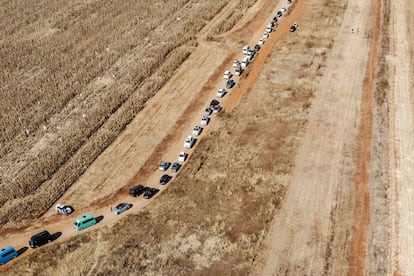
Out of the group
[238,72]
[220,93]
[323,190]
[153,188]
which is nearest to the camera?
[323,190]

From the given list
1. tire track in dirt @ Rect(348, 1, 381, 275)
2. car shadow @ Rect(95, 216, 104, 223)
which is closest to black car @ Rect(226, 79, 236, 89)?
tire track in dirt @ Rect(348, 1, 381, 275)

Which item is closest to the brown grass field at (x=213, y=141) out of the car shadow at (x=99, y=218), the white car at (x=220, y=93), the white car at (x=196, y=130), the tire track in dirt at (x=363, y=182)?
the tire track in dirt at (x=363, y=182)

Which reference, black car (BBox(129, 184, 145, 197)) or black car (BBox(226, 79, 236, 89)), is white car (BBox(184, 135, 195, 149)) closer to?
black car (BBox(129, 184, 145, 197))

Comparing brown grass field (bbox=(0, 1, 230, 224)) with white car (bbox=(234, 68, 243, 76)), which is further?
white car (bbox=(234, 68, 243, 76))

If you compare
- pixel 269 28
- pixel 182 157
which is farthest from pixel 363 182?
pixel 269 28

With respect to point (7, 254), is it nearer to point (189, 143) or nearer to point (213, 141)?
point (189, 143)

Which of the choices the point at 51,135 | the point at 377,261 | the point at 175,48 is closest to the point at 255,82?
the point at 175,48
